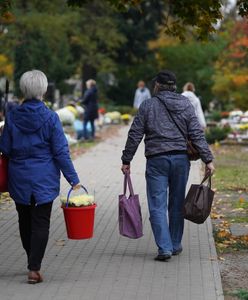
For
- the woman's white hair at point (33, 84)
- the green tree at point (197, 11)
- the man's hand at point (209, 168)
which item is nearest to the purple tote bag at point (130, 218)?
the man's hand at point (209, 168)

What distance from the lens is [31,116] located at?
23.6 feet

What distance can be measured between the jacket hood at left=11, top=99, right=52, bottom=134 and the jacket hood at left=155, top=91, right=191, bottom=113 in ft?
4.84

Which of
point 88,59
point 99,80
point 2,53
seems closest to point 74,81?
point 99,80

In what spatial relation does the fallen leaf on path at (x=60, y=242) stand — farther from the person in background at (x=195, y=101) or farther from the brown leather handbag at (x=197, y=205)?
the person in background at (x=195, y=101)

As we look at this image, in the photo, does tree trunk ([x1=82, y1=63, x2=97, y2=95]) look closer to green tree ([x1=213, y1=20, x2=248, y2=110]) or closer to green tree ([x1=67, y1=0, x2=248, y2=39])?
green tree ([x1=213, y1=20, x2=248, y2=110])

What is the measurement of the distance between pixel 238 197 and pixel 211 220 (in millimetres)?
2675

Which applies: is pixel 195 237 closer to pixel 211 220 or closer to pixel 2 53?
pixel 211 220

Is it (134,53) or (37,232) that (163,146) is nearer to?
(37,232)

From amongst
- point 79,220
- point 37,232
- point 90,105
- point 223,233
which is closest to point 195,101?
point 90,105

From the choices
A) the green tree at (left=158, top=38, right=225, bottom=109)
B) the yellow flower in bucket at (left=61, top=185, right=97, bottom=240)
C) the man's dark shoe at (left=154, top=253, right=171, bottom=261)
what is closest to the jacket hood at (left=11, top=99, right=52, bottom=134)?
the yellow flower in bucket at (left=61, top=185, right=97, bottom=240)

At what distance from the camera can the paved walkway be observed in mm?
6926

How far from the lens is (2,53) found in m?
44.0

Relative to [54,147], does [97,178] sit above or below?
below

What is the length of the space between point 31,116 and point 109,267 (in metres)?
1.73
